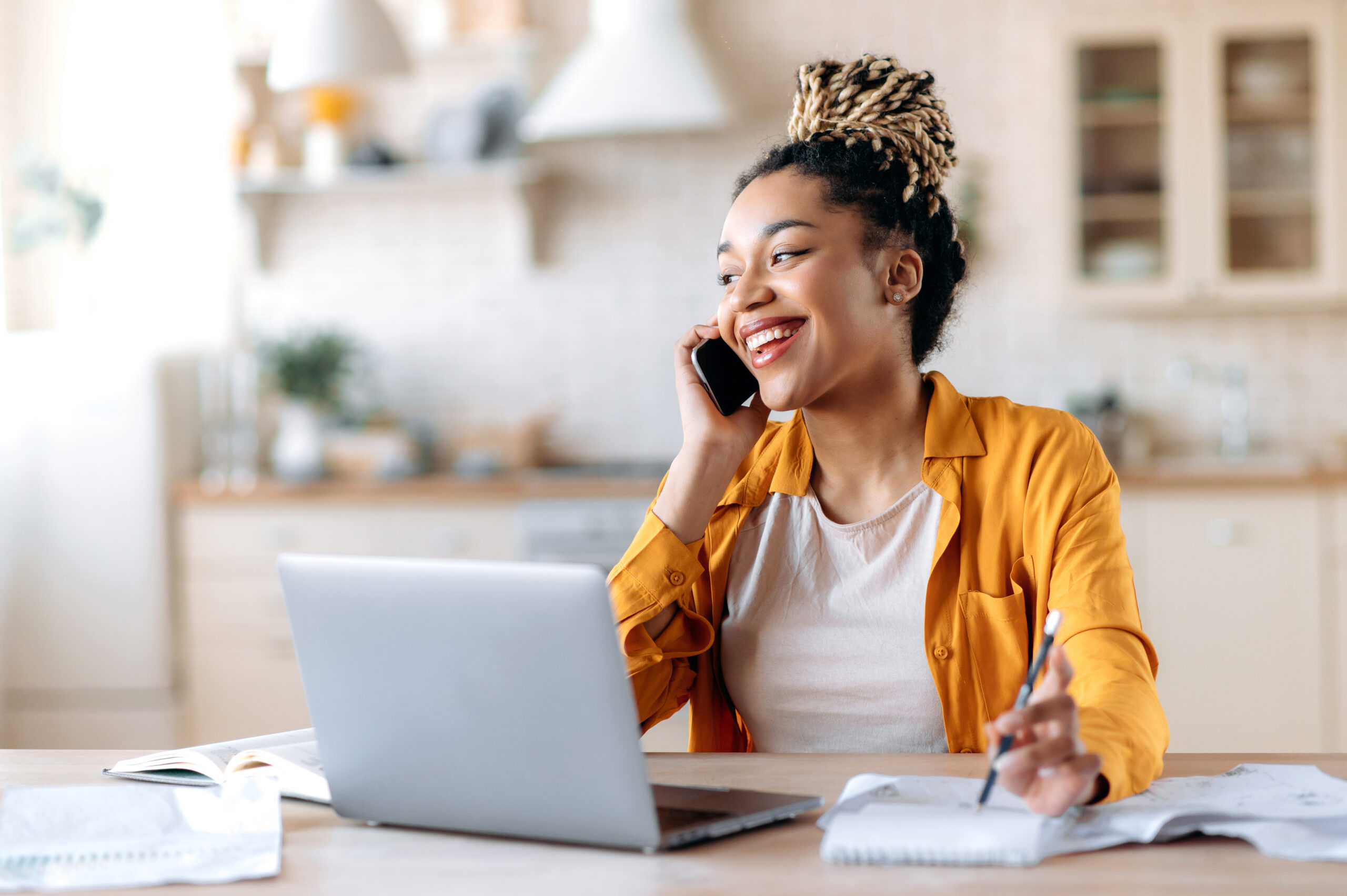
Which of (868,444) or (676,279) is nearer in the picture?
(868,444)

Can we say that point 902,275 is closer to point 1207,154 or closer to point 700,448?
point 700,448

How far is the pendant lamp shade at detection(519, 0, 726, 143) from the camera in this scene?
399 cm

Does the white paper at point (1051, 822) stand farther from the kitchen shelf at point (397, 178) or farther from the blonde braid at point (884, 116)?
the kitchen shelf at point (397, 178)

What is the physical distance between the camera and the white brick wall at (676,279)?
427 centimetres

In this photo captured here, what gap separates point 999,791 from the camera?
42.1 inches

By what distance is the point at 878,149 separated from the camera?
5.26ft

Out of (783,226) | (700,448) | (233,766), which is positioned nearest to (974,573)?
(700,448)

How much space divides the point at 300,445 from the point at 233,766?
3.07m

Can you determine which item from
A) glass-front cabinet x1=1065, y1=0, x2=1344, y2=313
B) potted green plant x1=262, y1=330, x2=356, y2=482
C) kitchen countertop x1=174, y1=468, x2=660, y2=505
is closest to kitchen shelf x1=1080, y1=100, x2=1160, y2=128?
glass-front cabinet x1=1065, y1=0, x2=1344, y2=313

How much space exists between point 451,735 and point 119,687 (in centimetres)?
338

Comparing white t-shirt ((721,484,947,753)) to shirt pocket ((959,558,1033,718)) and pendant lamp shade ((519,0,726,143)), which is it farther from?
pendant lamp shade ((519,0,726,143))

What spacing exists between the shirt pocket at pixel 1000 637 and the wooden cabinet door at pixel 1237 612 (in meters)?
2.36

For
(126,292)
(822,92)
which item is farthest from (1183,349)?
(126,292)

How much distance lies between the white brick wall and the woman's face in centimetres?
265
